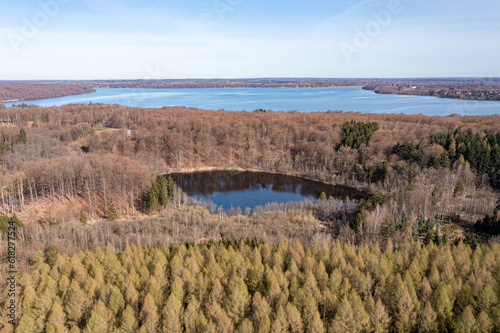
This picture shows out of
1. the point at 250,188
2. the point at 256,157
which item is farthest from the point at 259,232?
the point at 256,157

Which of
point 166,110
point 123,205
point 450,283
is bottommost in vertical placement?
point 123,205

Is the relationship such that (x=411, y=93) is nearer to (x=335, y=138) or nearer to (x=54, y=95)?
(x=335, y=138)

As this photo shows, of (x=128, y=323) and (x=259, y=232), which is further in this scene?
(x=259, y=232)

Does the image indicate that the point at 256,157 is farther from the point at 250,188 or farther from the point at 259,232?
the point at 259,232

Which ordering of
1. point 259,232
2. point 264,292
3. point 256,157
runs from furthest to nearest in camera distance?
1. point 256,157
2. point 259,232
3. point 264,292

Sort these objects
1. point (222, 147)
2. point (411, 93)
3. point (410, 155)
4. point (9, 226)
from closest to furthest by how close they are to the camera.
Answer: point (9, 226) → point (410, 155) → point (222, 147) → point (411, 93)

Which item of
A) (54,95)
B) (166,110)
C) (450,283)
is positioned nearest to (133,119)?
(166,110)

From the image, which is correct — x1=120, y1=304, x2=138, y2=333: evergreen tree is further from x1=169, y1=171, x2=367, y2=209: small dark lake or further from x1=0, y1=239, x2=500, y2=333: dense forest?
x1=169, y1=171, x2=367, y2=209: small dark lake
